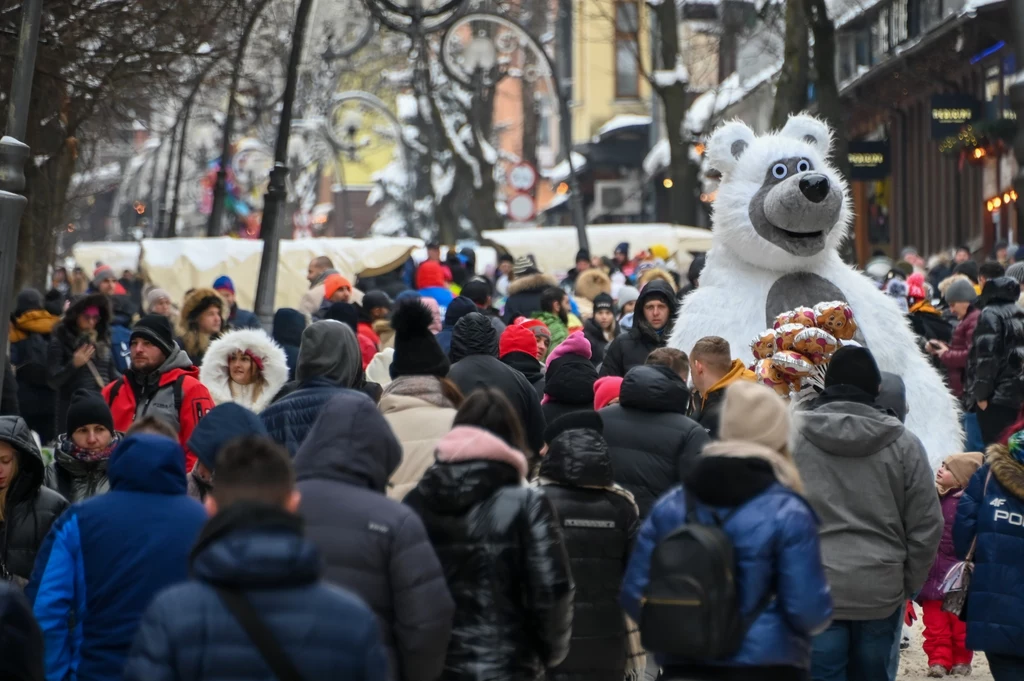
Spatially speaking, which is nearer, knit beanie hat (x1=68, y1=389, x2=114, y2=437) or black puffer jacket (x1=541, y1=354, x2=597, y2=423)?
knit beanie hat (x1=68, y1=389, x2=114, y2=437)

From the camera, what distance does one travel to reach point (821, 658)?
22.4ft

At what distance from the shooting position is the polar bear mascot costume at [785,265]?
10820mm

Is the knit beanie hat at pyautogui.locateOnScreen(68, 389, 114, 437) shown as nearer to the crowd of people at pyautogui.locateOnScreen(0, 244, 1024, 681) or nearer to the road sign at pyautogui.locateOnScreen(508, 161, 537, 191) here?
the crowd of people at pyautogui.locateOnScreen(0, 244, 1024, 681)

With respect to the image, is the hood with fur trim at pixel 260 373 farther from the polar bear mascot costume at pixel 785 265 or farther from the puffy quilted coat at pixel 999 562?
the puffy quilted coat at pixel 999 562

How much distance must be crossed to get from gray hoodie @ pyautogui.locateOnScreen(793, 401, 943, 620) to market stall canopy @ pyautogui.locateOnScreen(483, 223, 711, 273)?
18.0 metres

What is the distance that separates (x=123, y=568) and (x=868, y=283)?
7091 millimetres

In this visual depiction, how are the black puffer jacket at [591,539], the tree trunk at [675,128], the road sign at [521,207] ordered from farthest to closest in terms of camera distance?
the road sign at [521,207]
the tree trunk at [675,128]
the black puffer jacket at [591,539]

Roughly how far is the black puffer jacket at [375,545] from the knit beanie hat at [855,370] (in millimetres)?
2322

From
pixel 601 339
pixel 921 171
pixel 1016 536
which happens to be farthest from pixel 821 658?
pixel 921 171

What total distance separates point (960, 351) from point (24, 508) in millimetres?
9463

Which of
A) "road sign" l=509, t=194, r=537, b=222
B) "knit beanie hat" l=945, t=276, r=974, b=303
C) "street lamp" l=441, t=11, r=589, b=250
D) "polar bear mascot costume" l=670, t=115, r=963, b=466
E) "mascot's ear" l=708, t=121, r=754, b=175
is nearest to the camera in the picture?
"polar bear mascot costume" l=670, t=115, r=963, b=466

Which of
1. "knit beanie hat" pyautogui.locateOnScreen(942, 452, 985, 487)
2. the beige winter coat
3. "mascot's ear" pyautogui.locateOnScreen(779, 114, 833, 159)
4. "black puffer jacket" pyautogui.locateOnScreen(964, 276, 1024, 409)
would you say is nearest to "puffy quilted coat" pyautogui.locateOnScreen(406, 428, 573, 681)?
the beige winter coat

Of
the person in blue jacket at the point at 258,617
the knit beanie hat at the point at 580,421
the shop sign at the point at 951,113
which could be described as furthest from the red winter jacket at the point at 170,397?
the shop sign at the point at 951,113

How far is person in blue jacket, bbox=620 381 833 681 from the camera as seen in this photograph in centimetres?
504
